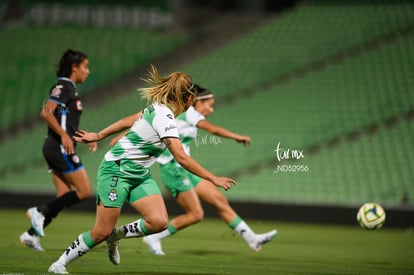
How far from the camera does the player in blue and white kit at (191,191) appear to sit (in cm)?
1059

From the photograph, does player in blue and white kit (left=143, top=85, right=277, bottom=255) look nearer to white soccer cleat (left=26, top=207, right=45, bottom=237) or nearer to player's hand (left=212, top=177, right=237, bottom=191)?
white soccer cleat (left=26, top=207, right=45, bottom=237)

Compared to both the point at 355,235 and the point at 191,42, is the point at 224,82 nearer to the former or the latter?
the point at 191,42

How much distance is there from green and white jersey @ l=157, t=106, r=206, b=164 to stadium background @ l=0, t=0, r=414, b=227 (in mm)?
6729

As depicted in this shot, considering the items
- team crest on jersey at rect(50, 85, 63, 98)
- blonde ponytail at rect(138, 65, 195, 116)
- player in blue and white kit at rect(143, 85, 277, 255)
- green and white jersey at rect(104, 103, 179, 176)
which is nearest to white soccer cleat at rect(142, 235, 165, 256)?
player in blue and white kit at rect(143, 85, 277, 255)

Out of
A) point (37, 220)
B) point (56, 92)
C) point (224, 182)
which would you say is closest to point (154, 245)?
point (37, 220)

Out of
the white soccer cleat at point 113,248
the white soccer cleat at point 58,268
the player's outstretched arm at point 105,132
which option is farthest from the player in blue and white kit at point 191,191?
the white soccer cleat at point 58,268

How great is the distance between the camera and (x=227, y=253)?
1093 centimetres

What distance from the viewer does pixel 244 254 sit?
10.9 meters

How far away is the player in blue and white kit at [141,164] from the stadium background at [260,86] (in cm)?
983

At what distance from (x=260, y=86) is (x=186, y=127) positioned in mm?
12435

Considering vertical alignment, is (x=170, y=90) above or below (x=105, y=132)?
above

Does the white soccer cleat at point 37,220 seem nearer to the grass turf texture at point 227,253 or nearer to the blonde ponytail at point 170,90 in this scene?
the grass turf texture at point 227,253

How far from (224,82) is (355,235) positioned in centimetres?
927

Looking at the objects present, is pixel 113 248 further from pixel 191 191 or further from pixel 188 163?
pixel 191 191
